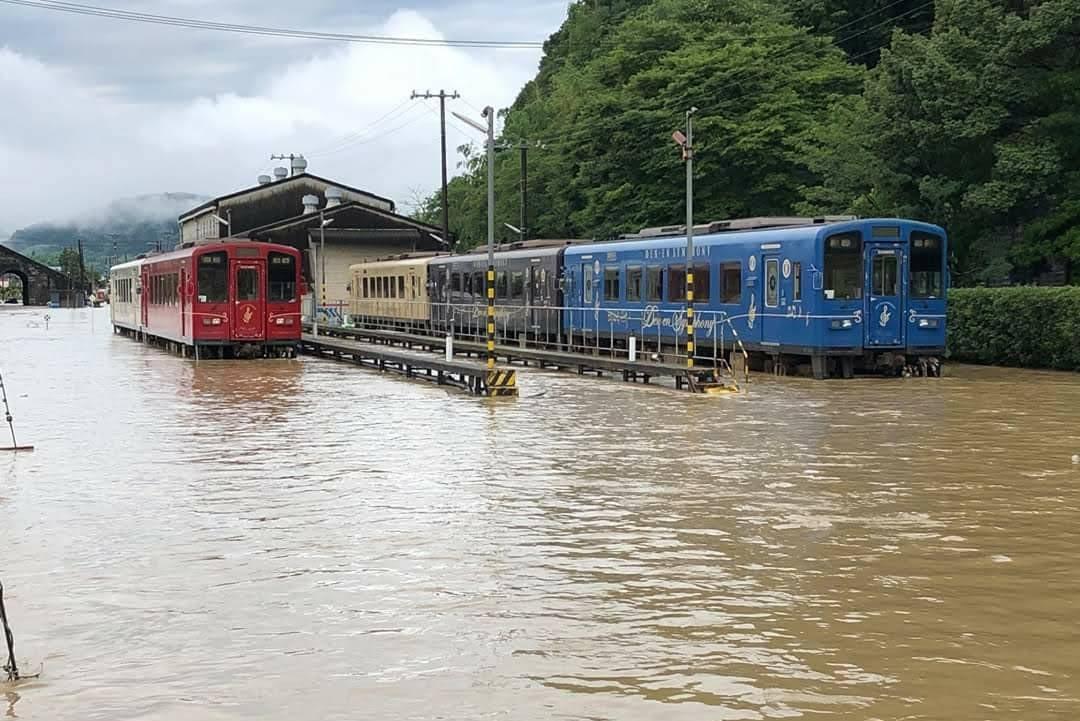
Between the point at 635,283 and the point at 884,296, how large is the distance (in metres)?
7.34

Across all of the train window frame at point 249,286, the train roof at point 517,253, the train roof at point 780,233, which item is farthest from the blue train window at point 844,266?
the train window frame at point 249,286

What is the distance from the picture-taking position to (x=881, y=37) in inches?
2192

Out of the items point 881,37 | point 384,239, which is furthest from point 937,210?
point 384,239

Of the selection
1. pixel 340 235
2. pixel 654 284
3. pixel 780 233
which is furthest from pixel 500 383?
pixel 340 235

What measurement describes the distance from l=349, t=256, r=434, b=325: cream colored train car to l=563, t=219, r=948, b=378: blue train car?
18773 millimetres

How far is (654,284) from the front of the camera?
31156mm

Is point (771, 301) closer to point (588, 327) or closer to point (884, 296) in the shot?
point (884, 296)

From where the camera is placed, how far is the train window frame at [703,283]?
29.1m

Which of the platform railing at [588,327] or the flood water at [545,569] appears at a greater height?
the platform railing at [588,327]

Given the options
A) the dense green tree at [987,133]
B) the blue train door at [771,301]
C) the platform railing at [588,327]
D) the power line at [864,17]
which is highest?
the power line at [864,17]

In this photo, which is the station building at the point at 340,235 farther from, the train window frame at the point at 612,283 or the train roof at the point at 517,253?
the train window frame at the point at 612,283

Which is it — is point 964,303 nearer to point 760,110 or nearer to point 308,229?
point 760,110

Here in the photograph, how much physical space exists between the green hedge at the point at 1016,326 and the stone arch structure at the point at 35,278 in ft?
302

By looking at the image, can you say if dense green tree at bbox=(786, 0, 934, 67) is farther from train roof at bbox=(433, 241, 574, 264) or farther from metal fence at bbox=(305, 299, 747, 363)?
metal fence at bbox=(305, 299, 747, 363)
